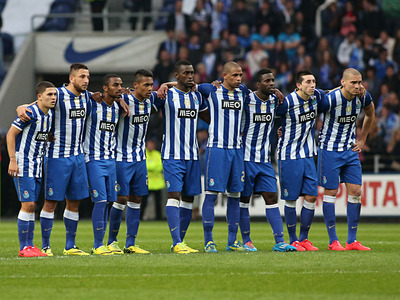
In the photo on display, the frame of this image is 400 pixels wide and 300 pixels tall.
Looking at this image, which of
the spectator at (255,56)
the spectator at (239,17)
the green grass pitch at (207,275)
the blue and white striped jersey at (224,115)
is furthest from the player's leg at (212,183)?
the spectator at (239,17)

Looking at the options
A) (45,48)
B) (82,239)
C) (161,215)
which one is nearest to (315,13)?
(161,215)

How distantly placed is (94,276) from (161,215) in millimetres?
13505

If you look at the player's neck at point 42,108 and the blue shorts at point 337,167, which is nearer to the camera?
the player's neck at point 42,108

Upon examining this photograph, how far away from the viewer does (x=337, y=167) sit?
1116 cm

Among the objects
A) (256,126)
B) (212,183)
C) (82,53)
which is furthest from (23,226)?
(82,53)

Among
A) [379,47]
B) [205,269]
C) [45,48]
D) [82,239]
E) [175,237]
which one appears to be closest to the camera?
[205,269]

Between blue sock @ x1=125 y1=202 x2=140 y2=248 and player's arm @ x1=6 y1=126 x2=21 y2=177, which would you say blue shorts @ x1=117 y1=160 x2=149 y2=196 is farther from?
player's arm @ x1=6 y1=126 x2=21 y2=177

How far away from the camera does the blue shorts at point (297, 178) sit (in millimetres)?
10969

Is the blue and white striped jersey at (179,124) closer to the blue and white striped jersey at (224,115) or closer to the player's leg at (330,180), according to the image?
the blue and white striped jersey at (224,115)

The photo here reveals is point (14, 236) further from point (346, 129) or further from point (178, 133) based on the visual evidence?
point (346, 129)

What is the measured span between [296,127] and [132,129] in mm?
2252

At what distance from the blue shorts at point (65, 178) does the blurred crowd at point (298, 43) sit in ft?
35.7

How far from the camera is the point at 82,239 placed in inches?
538

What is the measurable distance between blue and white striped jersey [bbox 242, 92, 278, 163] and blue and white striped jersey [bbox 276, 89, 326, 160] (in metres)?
0.23
